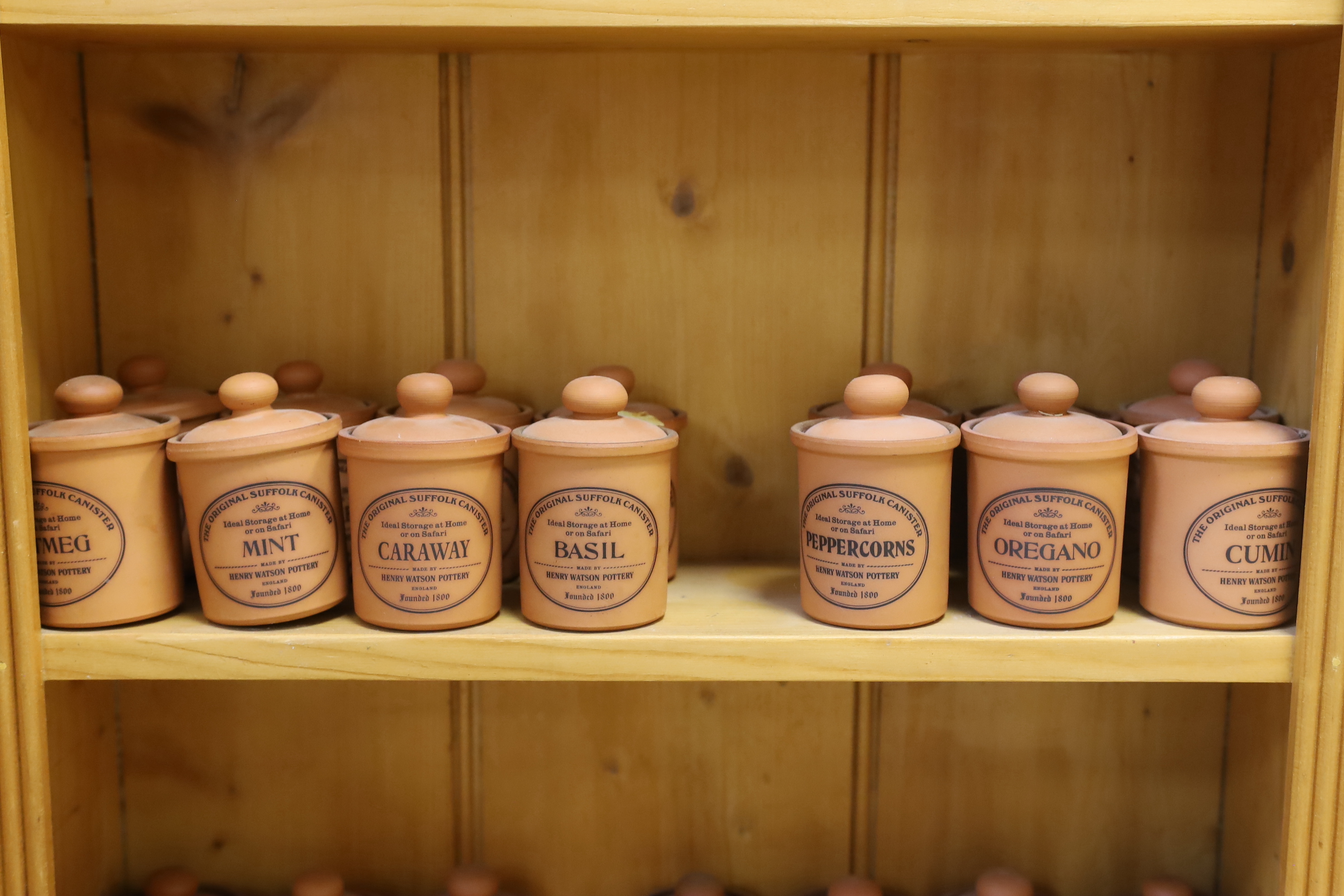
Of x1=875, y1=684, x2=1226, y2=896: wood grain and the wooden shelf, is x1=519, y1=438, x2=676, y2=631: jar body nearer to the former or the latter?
the wooden shelf

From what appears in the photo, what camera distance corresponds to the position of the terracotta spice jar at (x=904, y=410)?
893 millimetres

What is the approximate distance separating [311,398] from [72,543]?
22 centimetres

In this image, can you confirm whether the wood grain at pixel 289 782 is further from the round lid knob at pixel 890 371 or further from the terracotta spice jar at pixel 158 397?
the round lid knob at pixel 890 371

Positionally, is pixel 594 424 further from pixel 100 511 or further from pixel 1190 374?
pixel 1190 374

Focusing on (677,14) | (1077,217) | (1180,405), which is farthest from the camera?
(1077,217)

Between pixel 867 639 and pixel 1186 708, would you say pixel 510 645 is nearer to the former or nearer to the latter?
pixel 867 639

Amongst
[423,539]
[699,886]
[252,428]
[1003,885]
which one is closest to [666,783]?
[699,886]

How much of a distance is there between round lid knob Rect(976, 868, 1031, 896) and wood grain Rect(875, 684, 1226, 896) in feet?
0.24

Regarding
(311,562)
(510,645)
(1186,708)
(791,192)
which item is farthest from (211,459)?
(1186,708)

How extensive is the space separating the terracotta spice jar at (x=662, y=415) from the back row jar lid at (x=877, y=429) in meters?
0.14

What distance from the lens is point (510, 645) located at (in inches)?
30.3

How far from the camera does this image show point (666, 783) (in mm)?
1047

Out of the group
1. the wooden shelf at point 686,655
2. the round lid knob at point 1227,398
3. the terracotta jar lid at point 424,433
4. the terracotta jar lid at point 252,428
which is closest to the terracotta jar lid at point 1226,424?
the round lid knob at point 1227,398

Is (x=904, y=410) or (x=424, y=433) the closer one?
(x=424, y=433)
